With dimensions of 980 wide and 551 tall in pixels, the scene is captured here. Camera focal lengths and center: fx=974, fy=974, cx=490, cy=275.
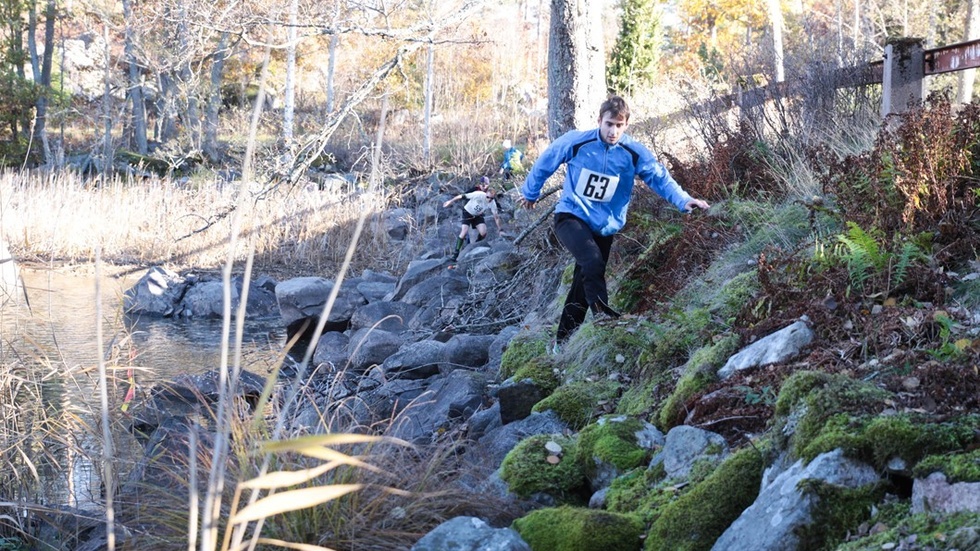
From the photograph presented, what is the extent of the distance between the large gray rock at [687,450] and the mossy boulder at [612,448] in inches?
5.3

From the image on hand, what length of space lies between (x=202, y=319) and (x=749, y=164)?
9.14 m

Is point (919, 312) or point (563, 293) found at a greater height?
point (919, 312)

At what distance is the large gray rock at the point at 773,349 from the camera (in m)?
4.25

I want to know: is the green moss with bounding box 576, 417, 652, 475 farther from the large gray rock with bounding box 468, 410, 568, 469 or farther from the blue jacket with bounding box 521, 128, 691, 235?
the blue jacket with bounding box 521, 128, 691, 235

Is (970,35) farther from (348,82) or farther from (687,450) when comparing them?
(687,450)

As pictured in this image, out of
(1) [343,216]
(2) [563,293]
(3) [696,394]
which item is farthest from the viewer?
(1) [343,216]

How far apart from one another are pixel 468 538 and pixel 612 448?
3.98ft

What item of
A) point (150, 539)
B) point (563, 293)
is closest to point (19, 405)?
point (150, 539)

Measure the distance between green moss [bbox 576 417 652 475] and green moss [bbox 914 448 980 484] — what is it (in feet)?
4.80

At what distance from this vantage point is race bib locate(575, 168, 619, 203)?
6.18 metres

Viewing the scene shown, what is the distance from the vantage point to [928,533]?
2.54 m

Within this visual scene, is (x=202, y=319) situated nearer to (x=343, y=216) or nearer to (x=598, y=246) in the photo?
(x=343, y=216)

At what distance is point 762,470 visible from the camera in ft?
11.0

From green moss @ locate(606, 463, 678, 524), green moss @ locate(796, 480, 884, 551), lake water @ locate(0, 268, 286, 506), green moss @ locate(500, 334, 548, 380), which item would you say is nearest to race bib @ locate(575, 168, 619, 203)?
green moss @ locate(500, 334, 548, 380)
